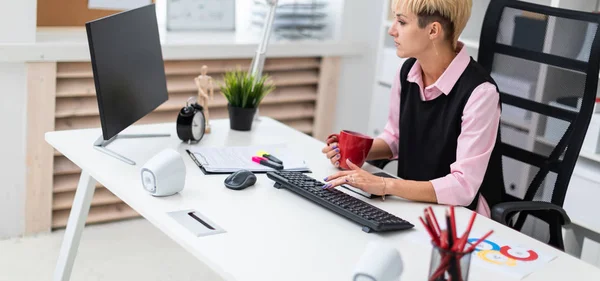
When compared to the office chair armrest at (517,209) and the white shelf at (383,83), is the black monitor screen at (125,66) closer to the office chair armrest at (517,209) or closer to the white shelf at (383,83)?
the office chair armrest at (517,209)

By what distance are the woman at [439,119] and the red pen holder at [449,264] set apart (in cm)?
61

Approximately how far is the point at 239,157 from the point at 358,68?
5.69 feet

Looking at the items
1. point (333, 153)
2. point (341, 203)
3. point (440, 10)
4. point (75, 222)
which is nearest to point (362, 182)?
point (341, 203)

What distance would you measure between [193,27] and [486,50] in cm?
161

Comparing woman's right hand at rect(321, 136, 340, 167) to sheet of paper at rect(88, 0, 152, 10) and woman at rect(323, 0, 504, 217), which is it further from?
sheet of paper at rect(88, 0, 152, 10)

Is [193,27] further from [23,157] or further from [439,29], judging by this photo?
[439,29]

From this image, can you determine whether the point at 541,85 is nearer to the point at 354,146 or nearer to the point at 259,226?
the point at 354,146

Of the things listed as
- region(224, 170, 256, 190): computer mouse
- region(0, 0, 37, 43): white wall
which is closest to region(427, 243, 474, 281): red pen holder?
region(224, 170, 256, 190): computer mouse

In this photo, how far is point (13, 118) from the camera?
2.93 m

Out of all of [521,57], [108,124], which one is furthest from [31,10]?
[521,57]

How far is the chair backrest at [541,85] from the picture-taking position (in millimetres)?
2025

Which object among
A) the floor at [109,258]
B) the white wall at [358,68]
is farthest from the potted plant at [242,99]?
the white wall at [358,68]

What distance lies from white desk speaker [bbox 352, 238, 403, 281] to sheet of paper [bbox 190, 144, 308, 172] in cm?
78

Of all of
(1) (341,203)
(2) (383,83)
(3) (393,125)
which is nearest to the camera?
(1) (341,203)
